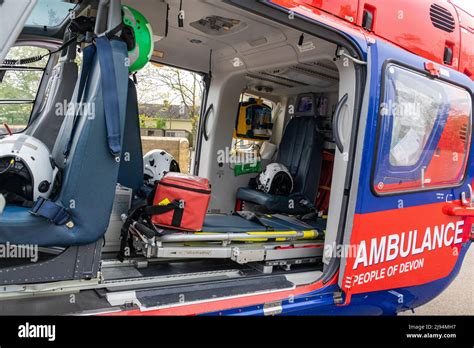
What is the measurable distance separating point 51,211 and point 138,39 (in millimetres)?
1075

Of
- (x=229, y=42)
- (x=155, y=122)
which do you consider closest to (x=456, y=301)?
(x=229, y=42)

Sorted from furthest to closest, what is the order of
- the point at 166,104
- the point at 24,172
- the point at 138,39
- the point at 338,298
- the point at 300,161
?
the point at 166,104 → the point at 300,161 → the point at 338,298 → the point at 138,39 → the point at 24,172

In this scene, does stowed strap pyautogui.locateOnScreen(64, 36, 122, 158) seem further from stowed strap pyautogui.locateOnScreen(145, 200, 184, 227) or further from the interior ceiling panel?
the interior ceiling panel

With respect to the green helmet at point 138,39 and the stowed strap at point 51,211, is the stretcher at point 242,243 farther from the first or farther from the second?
the green helmet at point 138,39

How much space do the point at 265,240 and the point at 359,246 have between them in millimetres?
684

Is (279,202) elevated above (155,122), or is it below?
below

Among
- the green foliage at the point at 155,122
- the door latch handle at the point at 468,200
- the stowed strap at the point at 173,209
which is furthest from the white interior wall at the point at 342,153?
the green foliage at the point at 155,122

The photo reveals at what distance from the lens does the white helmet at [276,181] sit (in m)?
4.28

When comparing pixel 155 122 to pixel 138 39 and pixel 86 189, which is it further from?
pixel 86 189

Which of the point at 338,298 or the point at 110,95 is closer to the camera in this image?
the point at 110,95

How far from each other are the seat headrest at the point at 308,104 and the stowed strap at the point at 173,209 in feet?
8.15

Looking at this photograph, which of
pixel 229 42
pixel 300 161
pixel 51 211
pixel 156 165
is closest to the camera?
pixel 51 211

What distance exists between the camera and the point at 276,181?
4.31 m

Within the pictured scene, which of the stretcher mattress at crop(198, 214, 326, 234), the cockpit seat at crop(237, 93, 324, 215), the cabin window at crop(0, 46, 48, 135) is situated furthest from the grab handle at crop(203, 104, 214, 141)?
the cabin window at crop(0, 46, 48, 135)
